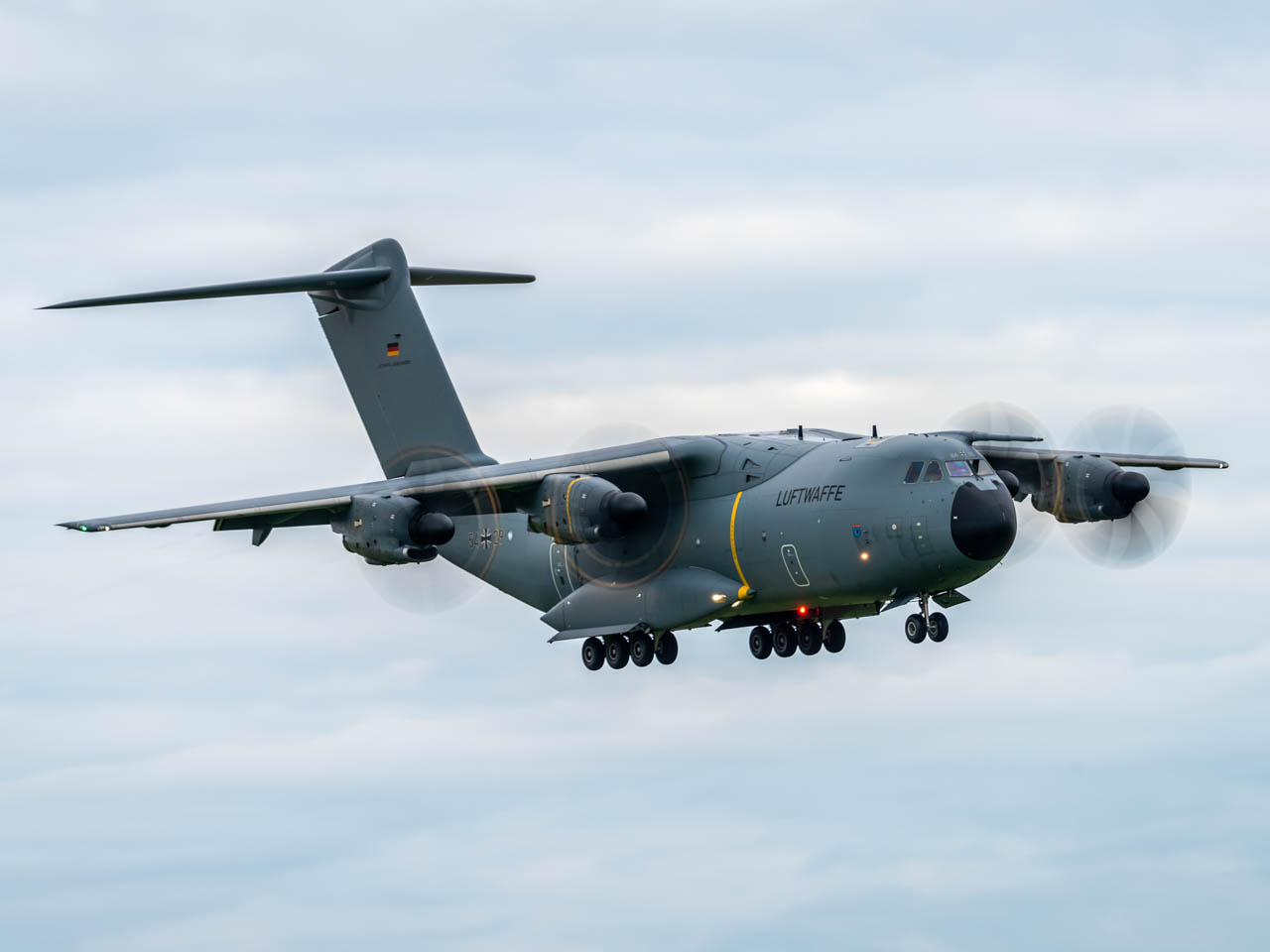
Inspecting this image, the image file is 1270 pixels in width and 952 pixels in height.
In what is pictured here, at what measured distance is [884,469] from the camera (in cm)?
2703

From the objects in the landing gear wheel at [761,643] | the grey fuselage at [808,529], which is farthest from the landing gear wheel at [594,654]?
the landing gear wheel at [761,643]

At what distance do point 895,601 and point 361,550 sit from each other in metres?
8.00

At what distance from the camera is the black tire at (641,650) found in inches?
1174

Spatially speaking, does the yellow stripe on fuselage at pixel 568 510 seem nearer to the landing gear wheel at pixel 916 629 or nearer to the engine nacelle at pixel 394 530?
the engine nacelle at pixel 394 530

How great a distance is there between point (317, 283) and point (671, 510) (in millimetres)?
7715

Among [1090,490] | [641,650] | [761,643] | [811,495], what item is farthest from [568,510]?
[1090,490]

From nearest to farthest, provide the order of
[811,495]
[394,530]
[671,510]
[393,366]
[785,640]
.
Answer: [394,530]
[811,495]
[671,510]
[785,640]
[393,366]

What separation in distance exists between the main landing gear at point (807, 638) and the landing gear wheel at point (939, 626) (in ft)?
9.55

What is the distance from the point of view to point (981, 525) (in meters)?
25.9

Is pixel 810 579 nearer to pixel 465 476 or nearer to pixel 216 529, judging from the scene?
pixel 465 476

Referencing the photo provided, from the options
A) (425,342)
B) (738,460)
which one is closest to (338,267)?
(425,342)

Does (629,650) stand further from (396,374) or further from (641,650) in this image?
(396,374)

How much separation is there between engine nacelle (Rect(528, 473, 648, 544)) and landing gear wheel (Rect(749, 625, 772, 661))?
12.6 ft

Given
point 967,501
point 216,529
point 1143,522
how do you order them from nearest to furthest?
1. point 967,501
2. point 216,529
3. point 1143,522
